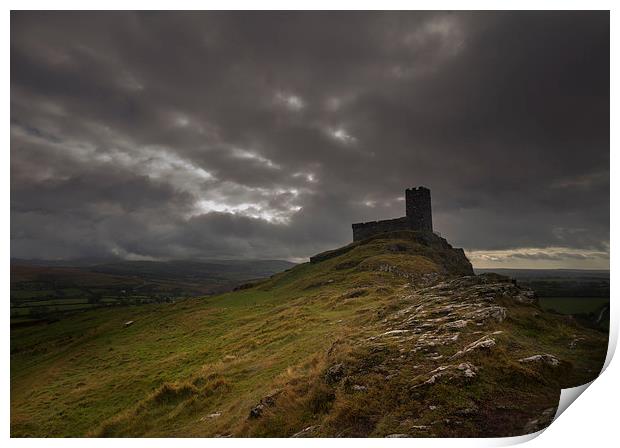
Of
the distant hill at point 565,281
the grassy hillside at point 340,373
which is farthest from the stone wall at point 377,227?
the distant hill at point 565,281

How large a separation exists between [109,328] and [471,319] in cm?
4323

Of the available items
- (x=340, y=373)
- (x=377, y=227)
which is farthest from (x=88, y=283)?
(x=340, y=373)

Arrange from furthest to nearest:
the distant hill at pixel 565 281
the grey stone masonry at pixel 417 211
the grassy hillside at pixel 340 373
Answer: the grey stone masonry at pixel 417 211
the distant hill at pixel 565 281
the grassy hillside at pixel 340 373

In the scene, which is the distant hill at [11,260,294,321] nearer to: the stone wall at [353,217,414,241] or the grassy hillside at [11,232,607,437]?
the grassy hillside at [11,232,607,437]

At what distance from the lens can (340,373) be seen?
1299 centimetres

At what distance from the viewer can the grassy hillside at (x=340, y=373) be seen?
1072 centimetres

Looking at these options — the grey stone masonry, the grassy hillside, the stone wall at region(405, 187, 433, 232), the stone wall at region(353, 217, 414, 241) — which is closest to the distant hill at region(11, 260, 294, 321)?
the grassy hillside

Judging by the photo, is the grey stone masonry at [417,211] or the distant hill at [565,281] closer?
the distant hill at [565,281]

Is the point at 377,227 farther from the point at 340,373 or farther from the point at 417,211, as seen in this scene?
the point at 340,373

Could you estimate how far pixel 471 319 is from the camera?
15117 millimetres

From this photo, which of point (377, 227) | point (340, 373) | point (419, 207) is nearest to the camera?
point (340, 373)

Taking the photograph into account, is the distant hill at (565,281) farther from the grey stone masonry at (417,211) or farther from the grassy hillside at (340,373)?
the grey stone masonry at (417,211)
